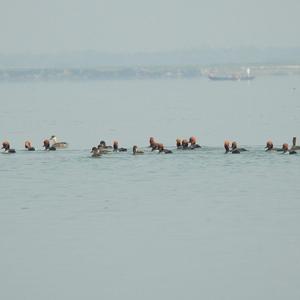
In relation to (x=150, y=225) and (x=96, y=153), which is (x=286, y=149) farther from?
(x=150, y=225)

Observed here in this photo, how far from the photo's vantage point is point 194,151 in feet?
163

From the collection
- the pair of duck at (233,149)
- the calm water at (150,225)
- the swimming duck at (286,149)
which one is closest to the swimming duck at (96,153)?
the calm water at (150,225)

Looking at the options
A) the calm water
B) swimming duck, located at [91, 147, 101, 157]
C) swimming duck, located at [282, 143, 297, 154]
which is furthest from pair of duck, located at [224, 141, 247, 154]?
swimming duck, located at [91, 147, 101, 157]

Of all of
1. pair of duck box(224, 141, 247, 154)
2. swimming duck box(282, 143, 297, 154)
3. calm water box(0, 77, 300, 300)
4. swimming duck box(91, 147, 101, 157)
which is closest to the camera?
calm water box(0, 77, 300, 300)

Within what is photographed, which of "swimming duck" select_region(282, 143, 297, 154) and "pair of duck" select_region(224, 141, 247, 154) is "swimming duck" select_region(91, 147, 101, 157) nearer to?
"pair of duck" select_region(224, 141, 247, 154)

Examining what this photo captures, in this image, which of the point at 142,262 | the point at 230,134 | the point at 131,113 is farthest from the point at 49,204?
the point at 131,113

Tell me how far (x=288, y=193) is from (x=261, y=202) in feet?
6.58

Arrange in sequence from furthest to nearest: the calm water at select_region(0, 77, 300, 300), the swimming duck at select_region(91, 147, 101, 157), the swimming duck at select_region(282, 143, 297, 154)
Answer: the swimming duck at select_region(91, 147, 101, 157) < the swimming duck at select_region(282, 143, 297, 154) < the calm water at select_region(0, 77, 300, 300)

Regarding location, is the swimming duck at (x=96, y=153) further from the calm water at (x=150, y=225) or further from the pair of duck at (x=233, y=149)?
the pair of duck at (x=233, y=149)

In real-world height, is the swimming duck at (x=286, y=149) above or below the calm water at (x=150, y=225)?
below

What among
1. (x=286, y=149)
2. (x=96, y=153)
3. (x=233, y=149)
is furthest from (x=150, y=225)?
(x=286, y=149)

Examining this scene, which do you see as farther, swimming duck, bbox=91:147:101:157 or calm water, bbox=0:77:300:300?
swimming duck, bbox=91:147:101:157

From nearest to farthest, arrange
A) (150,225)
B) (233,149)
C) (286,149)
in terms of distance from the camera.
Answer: (150,225) < (286,149) < (233,149)

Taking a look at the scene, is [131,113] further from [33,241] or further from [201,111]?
[33,241]
